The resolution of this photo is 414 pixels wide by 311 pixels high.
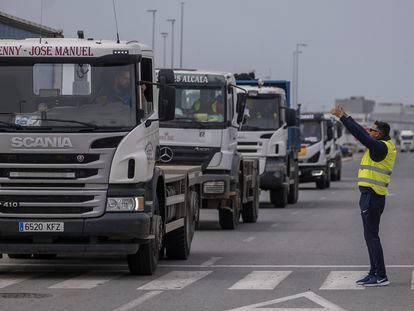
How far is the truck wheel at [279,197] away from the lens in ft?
112

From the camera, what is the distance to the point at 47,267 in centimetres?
1661

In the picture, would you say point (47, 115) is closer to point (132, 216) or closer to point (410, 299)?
point (132, 216)

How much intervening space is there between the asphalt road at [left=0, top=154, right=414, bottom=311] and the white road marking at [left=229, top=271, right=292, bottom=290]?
11mm

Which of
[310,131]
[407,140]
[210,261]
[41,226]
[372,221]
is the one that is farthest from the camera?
[407,140]

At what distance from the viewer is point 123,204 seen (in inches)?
571

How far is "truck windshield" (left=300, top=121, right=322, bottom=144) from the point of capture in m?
48.6

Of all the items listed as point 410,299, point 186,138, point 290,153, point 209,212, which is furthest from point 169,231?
point 290,153

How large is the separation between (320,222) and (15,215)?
14180 mm

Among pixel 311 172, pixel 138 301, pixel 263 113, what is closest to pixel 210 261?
pixel 138 301

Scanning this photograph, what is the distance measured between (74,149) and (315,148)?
34241mm

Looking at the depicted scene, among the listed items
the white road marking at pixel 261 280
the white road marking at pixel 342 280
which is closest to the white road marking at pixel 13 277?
the white road marking at pixel 261 280

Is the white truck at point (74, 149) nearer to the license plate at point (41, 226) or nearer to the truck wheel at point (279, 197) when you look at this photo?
the license plate at point (41, 226)

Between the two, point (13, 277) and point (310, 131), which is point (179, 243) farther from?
point (310, 131)

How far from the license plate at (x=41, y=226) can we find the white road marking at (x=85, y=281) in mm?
616
